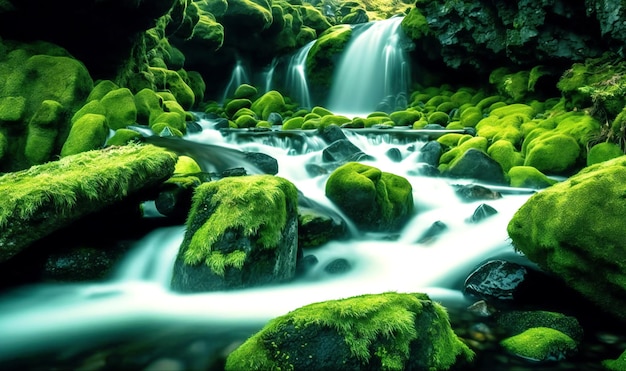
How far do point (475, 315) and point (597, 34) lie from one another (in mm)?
15123

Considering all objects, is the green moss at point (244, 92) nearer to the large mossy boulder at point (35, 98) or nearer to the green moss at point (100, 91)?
the large mossy boulder at point (35, 98)

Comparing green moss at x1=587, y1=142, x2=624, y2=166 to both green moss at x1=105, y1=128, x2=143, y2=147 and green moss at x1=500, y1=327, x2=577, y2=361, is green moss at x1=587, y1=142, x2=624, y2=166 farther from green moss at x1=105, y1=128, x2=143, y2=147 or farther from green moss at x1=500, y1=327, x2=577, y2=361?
green moss at x1=105, y1=128, x2=143, y2=147

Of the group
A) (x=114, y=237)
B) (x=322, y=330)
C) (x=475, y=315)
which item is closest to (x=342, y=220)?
(x=475, y=315)

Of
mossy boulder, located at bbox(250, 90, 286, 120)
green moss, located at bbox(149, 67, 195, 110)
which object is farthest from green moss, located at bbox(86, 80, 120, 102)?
mossy boulder, located at bbox(250, 90, 286, 120)

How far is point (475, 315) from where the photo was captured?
5090 millimetres

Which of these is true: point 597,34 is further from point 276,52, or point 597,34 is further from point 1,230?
point 276,52

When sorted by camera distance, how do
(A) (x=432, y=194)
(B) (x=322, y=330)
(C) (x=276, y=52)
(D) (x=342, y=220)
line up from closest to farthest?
1. (B) (x=322, y=330)
2. (D) (x=342, y=220)
3. (A) (x=432, y=194)
4. (C) (x=276, y=52)

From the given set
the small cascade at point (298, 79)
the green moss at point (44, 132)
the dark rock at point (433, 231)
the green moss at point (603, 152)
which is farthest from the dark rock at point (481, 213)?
the small cascade at point (298, 79)

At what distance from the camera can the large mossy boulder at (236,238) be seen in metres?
5.46

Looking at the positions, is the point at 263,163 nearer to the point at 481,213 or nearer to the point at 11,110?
the point at 481,213

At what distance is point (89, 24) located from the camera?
14703 millimetres

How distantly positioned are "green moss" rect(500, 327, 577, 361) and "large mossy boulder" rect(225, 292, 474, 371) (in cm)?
83

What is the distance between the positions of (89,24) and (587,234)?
15560mm

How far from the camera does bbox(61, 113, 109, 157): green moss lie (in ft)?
33.6
